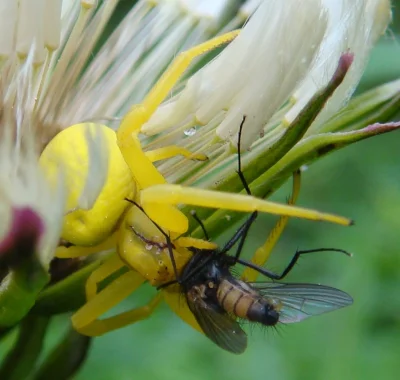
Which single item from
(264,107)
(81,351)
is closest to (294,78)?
(264,107)

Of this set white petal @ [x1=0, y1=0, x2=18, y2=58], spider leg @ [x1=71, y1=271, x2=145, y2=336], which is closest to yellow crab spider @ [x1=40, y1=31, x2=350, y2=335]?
spider leg @ [x1=71, y1=271, x2=145, y2=336]

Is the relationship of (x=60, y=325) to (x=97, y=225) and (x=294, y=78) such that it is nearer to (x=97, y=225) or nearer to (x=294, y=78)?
(x=97, y=225)

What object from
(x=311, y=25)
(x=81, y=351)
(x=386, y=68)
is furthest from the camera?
(x=386, y=68)

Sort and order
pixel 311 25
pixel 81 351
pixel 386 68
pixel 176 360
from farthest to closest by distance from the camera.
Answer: pixel 386 68, pixel 176 360, pixel 81 351, pixel 311 25

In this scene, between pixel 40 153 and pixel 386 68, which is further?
pixel 386 68

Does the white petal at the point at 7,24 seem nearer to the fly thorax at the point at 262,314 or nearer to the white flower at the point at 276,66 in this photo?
the white flower at the point at 276,66

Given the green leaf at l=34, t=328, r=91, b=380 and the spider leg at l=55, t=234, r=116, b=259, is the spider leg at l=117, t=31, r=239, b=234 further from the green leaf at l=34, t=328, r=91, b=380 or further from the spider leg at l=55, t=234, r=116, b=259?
the green leaf at l=34, t=328, r=91, b=380

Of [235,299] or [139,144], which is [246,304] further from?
[139,144]

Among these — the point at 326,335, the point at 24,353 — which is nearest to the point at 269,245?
the point at 24,353
